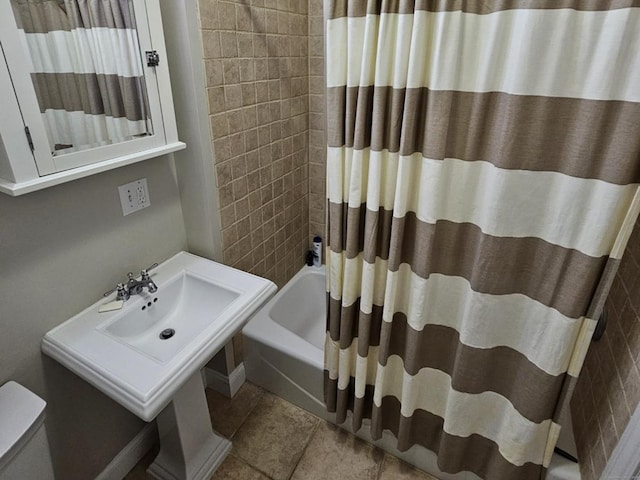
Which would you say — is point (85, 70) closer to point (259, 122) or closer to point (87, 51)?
point (87, 51)

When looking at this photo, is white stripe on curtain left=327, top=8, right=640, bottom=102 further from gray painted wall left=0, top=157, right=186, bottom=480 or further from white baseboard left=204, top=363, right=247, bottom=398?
white baseboard left=204, top=363, right=247, bottom=398

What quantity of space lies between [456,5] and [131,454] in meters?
1.99

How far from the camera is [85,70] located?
1.10 m

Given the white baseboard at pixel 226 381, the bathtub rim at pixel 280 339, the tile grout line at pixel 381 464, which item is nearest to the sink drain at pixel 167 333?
the bathtub rim at pixel 280 339

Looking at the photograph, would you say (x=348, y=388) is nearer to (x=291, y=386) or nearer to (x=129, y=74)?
(x=291, y=386)

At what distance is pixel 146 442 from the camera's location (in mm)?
1653

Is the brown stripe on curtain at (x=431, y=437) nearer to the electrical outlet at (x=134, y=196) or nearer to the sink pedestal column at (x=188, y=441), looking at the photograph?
the sink pedestal column at (x=188, y=441)

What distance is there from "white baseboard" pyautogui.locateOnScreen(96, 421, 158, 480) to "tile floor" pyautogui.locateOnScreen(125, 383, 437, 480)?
0.03 meters

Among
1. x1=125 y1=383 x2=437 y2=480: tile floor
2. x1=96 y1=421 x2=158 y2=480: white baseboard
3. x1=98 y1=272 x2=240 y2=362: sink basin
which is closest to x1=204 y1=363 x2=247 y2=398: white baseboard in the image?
x1=125 y1=383 x2=437 y2=480: tile floor

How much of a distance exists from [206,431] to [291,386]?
44 cm

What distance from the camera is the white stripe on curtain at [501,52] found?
2.63 ft

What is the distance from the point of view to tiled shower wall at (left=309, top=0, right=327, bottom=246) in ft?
6.16

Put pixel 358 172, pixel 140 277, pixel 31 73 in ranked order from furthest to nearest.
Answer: pixel 140 277
pixel 358 172
pixel 31 73

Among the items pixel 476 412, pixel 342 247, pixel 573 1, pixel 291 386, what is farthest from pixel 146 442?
pixel 573 1
